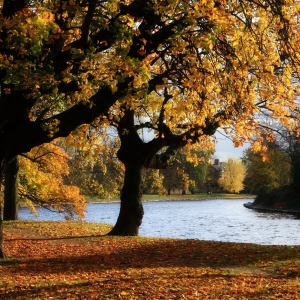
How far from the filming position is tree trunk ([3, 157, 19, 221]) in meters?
25.4

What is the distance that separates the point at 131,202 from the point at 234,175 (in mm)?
87117

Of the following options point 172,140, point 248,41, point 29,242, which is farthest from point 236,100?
point 29,242

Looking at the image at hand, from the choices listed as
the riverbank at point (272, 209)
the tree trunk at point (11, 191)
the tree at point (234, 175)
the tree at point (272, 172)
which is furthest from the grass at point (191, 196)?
the tree trunk at point (11, 191)

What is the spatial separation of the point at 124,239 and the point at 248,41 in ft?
29.6

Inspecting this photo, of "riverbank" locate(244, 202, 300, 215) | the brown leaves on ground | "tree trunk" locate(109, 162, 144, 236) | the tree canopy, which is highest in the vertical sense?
the tree canopy

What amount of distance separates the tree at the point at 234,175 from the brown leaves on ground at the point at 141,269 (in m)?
A: 85.9

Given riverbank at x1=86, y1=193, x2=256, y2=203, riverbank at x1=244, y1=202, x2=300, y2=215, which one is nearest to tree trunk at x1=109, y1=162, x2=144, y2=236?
riverbank at x1=244, y1=202, x2=300, y2=215

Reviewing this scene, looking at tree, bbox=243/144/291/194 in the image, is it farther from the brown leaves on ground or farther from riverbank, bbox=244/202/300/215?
the brown leaves on ground

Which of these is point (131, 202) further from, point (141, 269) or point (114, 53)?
point (114, 53)

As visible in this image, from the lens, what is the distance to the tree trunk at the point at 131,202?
19.1 m

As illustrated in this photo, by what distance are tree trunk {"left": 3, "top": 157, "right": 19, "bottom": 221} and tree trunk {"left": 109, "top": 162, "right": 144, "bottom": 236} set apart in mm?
8312

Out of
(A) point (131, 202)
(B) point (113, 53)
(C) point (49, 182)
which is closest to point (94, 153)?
(B) point (113, 53)

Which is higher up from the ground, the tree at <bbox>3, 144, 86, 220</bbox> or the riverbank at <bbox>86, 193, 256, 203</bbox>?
the tree at <bbox>3, 144, 86, 220</bbox>

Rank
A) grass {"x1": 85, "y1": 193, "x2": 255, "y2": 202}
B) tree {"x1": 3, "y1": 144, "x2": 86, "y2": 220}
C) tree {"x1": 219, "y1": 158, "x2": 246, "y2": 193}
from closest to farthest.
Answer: tree {"x1": 3, "y1": 144, "x2": 86, "y2": 220}
grass {"x1": 85, "y1": 193, "x2": 255, "y2": 202}
tree {"x1": 219, "y1": 158, "x2": 246, "y2": 193}
